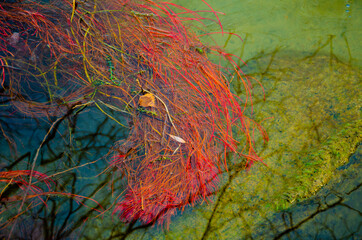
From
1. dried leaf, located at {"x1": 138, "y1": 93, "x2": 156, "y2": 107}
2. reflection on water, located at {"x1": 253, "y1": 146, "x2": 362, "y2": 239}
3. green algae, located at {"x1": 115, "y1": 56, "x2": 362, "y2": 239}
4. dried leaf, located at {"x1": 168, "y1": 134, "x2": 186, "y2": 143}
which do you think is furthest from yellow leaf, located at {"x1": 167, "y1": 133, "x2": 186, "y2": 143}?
reflection on water, located at {"x1": 253, "y1": 146, "x2": 362, "y2": 239}

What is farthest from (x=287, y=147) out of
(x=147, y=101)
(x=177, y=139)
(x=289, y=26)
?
(x=147, y=101)

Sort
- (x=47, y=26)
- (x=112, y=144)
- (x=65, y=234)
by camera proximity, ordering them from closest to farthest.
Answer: (x=65, y=234), (x=112, y=144), (x=47, y=26)

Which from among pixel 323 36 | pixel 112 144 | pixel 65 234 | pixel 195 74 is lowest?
pixel 65 234

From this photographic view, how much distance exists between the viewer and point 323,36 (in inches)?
68.1

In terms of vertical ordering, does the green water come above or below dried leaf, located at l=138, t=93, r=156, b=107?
above

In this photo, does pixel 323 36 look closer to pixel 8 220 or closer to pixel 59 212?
pixel 59 212

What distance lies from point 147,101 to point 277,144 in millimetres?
991

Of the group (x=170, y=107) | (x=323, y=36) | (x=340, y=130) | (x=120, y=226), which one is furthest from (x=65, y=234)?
(x=323, y=36)

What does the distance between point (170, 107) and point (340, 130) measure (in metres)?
1.22

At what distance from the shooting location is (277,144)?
1.59m

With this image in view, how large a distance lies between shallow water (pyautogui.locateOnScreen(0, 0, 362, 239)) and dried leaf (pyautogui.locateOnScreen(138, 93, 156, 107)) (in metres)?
0.25

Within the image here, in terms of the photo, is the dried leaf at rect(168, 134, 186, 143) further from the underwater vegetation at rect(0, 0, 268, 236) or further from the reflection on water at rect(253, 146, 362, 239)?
the reflection on water at rect(253, 146, 362, 239)

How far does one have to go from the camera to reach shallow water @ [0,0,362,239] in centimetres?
145

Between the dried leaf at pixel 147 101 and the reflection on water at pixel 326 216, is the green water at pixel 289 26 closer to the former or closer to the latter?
the dried leaf at pixel 147 101
